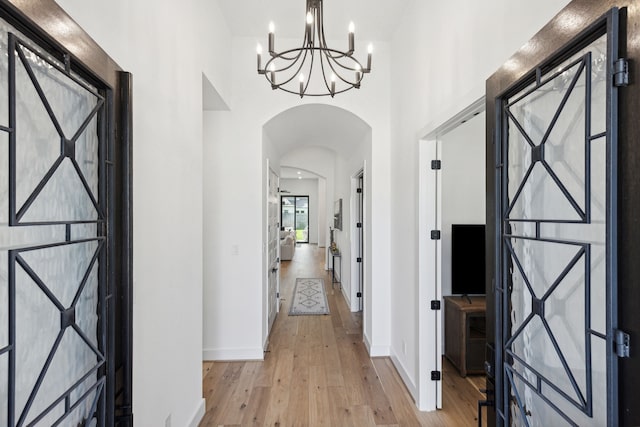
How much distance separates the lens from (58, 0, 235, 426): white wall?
1.42 meters

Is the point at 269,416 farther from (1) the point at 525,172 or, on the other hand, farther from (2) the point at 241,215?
(1) the point at 525,172

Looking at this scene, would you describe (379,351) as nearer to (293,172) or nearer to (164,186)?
(164,186)

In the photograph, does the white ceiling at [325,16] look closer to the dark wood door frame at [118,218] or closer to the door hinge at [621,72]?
the dark wood door frame at [118,218]

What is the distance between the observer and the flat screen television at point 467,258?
3.02 metres

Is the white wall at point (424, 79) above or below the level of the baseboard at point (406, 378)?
above

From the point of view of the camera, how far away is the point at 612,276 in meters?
0.78

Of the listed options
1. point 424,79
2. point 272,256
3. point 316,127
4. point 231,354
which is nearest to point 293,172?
point 316,127

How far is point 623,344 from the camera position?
75 cm

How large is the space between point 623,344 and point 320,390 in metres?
2.39

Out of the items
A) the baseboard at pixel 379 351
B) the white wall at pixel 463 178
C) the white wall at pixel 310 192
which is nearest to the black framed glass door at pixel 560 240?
the white wall at pixel 463 178

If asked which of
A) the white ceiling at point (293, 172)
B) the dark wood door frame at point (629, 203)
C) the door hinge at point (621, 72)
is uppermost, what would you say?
the white ceiling at point (293, 172)

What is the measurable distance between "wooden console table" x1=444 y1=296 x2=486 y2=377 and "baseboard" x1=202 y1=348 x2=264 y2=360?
1.95 meters

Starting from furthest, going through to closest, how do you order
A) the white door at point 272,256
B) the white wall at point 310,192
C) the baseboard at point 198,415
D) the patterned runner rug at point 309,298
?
the white wall at point 310,192 → the patterned runner rug at point 309,298 → the white door at point 272,256 → the baseboard at point 198,415

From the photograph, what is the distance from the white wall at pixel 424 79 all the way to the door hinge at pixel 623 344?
110cm
